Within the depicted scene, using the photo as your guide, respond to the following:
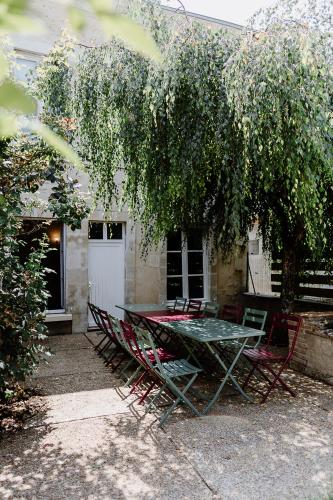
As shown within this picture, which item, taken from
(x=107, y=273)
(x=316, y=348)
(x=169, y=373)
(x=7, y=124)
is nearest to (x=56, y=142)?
(x=7, y=124)

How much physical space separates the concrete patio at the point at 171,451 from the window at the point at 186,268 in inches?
220

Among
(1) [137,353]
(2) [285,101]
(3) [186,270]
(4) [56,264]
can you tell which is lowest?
(1) [137,353]

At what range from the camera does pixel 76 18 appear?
1.38 feet

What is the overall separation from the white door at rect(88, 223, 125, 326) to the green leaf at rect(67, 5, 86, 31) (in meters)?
9.03

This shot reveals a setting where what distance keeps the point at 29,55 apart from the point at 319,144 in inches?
280

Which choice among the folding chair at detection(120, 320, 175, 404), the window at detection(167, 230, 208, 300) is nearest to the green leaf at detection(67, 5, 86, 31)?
the folding chair at detection(120, 320, 175, 404)

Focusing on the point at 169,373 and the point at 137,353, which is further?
the point at 137,353

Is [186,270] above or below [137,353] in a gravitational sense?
above

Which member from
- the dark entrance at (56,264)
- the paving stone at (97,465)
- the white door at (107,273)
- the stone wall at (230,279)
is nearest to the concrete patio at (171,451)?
the paving stone at (97,465)

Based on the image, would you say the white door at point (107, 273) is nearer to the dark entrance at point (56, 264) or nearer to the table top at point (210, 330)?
the dark entrance at point (56, 264)

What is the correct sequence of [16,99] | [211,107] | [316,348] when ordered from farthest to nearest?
[316,348], [211,107], [16,99]

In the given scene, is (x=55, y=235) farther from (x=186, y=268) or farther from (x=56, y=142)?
(x=56, y=142)

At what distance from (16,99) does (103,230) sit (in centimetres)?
926

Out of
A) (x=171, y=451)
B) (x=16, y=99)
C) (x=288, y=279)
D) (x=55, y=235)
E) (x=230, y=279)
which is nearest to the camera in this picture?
(x=16, y=99)
